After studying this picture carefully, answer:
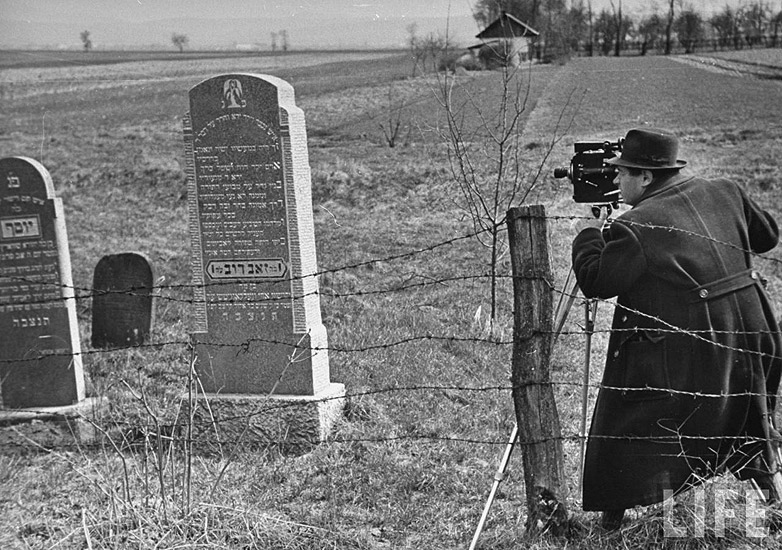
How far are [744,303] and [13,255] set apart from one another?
5102 millimetres

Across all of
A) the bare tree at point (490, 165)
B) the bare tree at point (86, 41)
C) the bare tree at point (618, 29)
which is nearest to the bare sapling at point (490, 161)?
the bare tree at point (490, 165)

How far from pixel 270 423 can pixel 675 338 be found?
9.81 feet

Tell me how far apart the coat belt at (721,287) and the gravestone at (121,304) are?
5723 mm

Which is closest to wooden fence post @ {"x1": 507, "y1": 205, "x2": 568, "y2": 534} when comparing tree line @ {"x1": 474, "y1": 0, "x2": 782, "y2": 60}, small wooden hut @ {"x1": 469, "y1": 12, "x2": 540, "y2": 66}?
small wooden hut @ {"x1": 469, "y1": 12, "x2": 540, "y2": 66}

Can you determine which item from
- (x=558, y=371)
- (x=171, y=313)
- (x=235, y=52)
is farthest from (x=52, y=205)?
(x=235, y=52)

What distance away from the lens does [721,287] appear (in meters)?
3.64

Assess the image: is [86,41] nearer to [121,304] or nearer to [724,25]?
[724,25]

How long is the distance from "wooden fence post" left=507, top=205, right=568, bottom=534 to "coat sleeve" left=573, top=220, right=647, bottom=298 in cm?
16

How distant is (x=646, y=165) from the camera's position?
12.3 ft

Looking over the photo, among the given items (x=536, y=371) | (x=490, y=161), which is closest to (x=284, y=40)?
(x=490, y=161)

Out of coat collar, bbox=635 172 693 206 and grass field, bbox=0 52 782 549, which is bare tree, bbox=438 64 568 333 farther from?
coat collar, bbox=635 172 693 206

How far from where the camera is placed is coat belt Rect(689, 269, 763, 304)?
3613 millimetres

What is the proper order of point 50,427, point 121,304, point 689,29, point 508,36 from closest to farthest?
point 50,427 → point 121,304 → point 508,36 → point 689,29

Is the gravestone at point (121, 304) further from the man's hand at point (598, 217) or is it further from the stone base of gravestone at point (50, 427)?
the man's hand at point (598, 217)
